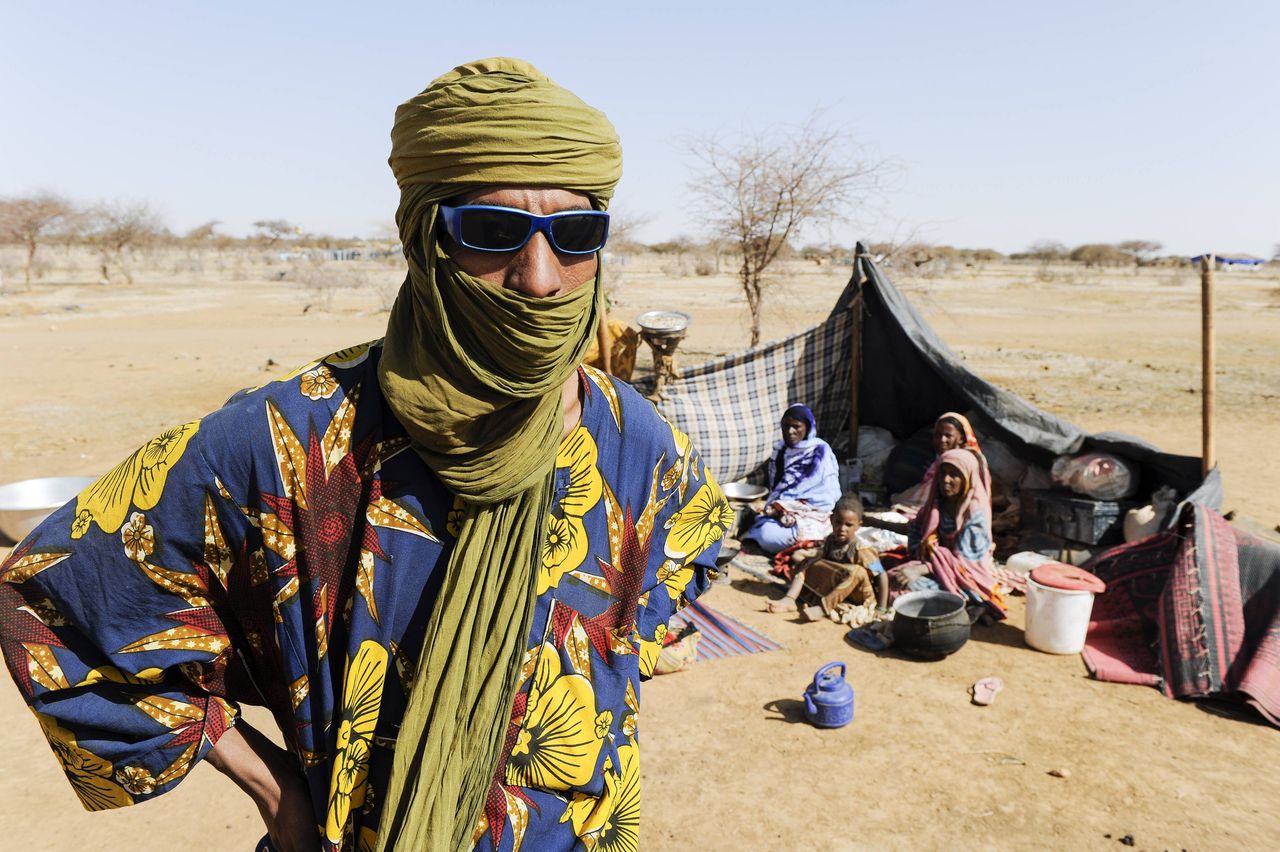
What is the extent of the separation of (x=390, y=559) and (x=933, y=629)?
4059mm

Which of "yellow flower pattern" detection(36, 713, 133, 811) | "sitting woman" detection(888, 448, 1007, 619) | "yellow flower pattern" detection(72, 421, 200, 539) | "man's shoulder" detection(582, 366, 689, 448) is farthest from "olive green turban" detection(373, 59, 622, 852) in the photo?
"sitting woman" detection(888, 448, 1007, 619)

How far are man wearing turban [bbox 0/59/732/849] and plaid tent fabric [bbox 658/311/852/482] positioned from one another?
6.24 m

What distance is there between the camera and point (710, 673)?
183 inches

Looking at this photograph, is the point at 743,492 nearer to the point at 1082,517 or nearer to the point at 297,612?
the point at 1082,517

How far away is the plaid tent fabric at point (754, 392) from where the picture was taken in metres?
7.58

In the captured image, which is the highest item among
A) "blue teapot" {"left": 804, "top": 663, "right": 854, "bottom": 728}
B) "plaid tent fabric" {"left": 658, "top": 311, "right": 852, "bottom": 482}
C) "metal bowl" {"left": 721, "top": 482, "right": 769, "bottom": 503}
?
"plaid tent fabric" {"left": 658, "top": 311, "right": 852, "bottom": 482}

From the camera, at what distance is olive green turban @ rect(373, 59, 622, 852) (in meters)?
1.12

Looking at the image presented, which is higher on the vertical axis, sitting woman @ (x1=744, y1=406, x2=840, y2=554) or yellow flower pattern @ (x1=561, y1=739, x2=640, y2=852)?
yellow flower pattern @ (x1=561, y1=739, x2=640, y2=852)

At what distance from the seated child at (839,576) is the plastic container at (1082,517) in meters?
1.60

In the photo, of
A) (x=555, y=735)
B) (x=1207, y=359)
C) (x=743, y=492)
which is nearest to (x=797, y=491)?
(x=743, y=492)

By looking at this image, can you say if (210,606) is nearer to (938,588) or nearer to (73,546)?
(73,546)

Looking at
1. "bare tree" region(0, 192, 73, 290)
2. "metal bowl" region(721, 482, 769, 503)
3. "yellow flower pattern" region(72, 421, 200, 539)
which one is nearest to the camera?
"yellow flower pattern" region(72, 421, 200, 539)

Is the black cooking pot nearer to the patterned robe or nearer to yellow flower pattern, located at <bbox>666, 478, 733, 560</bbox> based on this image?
yellow flower pattern, located at <bbox>666, 478, 733, 560</bbox>

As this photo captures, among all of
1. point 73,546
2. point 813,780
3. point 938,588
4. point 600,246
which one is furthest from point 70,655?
point 938,588
